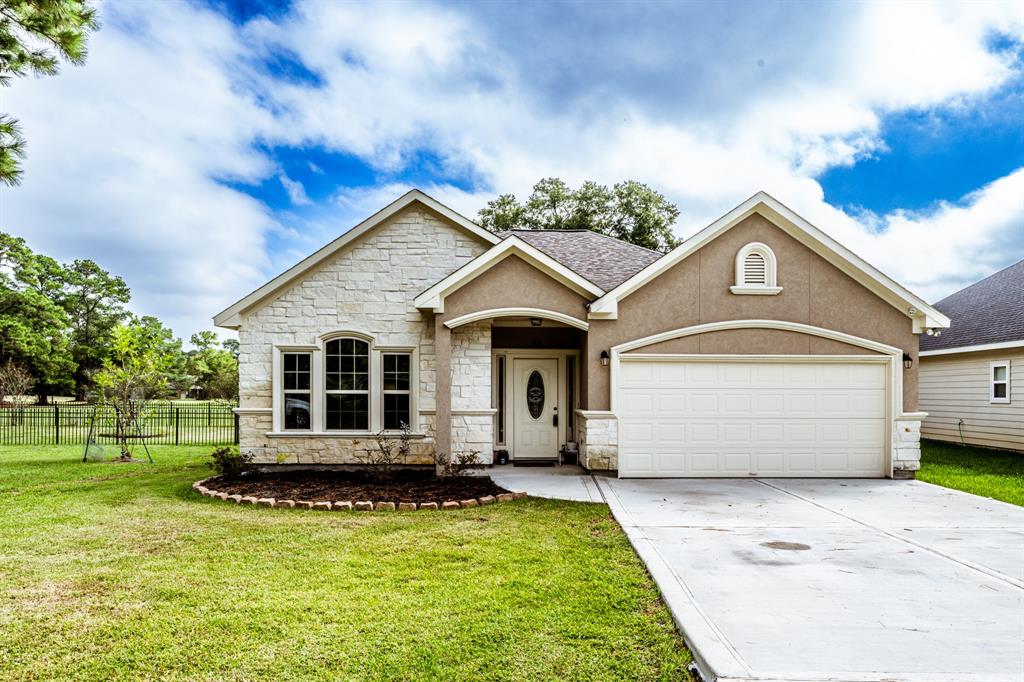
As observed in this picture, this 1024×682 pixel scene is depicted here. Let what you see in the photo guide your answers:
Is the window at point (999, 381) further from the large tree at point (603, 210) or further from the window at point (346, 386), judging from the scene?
the large tree at point (603, 210)

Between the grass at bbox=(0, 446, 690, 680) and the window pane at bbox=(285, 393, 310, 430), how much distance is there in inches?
136

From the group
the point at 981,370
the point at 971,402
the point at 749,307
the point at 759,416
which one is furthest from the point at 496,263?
the point at 971,402

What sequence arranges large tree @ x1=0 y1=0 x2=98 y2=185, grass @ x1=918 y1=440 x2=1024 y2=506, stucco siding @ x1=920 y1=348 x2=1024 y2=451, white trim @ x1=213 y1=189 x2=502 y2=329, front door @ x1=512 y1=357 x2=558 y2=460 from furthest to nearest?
stucco siding @ x1=920 y1=348 x2=1024 y2=451 < front door @ x1=512 y1=357 x2=558 y2=460 < white trim @ x1=213 y1=189 x2=502 y2=329 < grass @ x1=918 y1=440 x2=1024 y2=506 < large tree @ x1=0 y1=0 x2=98 y2=185

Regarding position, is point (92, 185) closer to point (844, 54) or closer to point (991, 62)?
point (844, 54)

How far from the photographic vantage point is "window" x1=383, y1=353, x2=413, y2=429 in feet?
36.9

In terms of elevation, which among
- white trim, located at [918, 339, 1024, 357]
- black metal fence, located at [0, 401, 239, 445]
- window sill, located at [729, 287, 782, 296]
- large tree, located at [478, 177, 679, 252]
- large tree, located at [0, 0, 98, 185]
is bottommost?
black metal fence, located at [0, 401, 239, 445]

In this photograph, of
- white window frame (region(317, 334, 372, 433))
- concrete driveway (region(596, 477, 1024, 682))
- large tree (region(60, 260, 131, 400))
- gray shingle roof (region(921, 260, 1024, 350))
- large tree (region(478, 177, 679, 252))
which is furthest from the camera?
large tree (region(60, 260, 131, 400))

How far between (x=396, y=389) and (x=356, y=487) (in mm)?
2521

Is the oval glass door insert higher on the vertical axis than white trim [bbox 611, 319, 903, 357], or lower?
lower

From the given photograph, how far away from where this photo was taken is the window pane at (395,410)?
11.2m

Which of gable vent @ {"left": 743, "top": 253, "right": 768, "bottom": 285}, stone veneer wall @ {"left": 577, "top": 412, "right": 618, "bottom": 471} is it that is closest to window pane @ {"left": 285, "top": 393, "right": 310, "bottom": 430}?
stone veneer wall @ {"left": 577, "top": 412, "right": 618, "bottom": 471}

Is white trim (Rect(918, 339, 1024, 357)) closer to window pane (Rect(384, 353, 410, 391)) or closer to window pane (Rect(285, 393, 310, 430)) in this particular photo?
window pane (Rect(384, 353, 410, 391))

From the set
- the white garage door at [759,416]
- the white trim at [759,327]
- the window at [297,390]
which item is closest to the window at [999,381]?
the white trim at [759,327]

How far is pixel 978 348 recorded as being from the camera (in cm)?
1509
